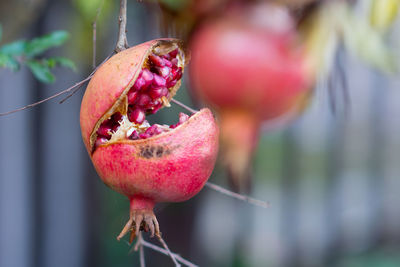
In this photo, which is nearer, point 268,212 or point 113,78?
point 113,78

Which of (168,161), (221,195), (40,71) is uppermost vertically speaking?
(40,71)

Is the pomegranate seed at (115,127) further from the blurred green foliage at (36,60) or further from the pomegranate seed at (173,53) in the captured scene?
the blurred green foliage at (36,60)

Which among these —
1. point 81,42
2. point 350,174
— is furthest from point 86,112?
point 350,174

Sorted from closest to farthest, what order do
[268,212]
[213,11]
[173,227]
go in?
[213,11], [173,227], [268,212]

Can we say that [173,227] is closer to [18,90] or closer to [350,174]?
[18,90]

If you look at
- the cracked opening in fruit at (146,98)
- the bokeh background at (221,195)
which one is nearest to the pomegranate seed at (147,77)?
the cracked opening in fruit at (146,98)

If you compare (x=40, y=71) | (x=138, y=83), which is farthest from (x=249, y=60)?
(x=40, y=71)

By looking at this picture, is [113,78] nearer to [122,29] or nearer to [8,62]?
[122,29]

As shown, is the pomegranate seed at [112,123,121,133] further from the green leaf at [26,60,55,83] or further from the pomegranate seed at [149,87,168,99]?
the green leaf at [26,60,55,83]
